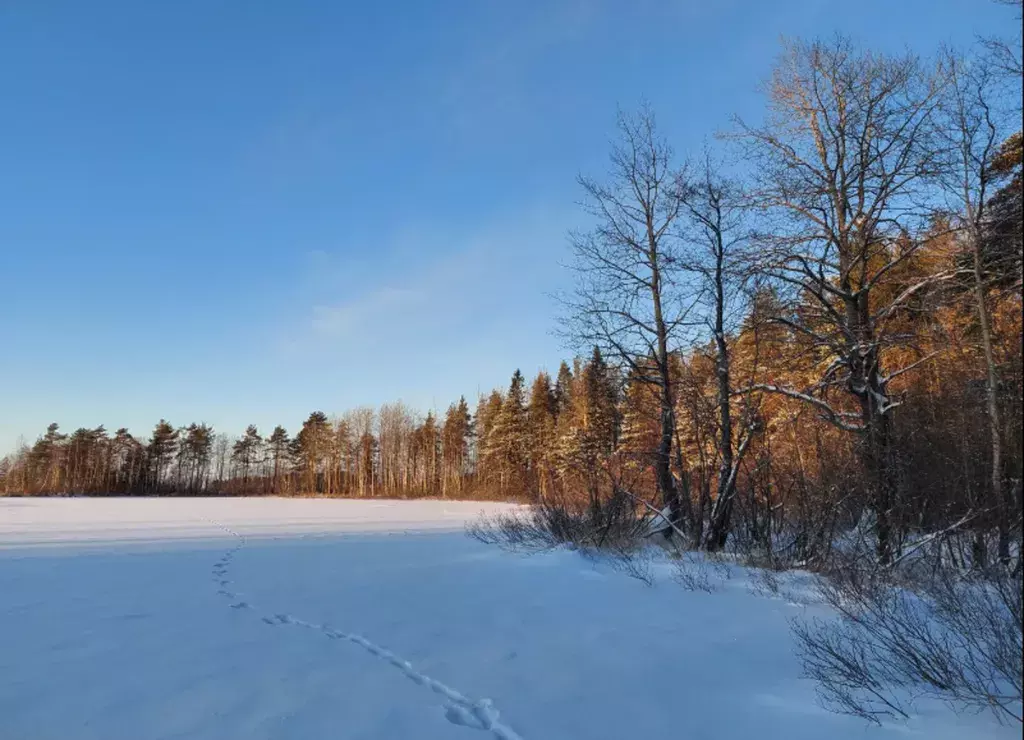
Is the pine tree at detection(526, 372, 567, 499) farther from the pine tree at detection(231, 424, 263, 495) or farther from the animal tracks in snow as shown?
the pine tree at detection(231, 424, 263, 495)

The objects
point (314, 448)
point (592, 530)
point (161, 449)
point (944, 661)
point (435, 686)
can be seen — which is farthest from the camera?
point (161, 449)

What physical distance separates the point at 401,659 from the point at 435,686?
2.07 feet

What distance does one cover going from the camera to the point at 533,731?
9.70 feet

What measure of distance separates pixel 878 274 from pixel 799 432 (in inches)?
103

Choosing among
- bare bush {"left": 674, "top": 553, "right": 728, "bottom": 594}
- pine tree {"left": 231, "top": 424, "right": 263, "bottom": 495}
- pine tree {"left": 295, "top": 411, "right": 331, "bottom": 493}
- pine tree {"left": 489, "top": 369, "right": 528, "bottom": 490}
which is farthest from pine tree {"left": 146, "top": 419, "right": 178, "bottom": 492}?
bare bush {"left": 674, "top": 553, "right": 728, "bottom": 594}

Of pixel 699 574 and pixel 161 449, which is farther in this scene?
pixel 161 449

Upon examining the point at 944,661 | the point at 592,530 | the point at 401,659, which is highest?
the point at 944,661

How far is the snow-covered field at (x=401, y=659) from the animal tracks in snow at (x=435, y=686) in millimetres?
16

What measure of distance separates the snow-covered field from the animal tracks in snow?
0.6 inches

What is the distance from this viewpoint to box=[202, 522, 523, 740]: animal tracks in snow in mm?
3037

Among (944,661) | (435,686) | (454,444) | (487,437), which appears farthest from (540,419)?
(944,661)

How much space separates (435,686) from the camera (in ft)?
11.8

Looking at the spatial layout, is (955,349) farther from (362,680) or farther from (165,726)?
(165,726)

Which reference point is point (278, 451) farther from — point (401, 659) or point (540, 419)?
point (401, 659)
